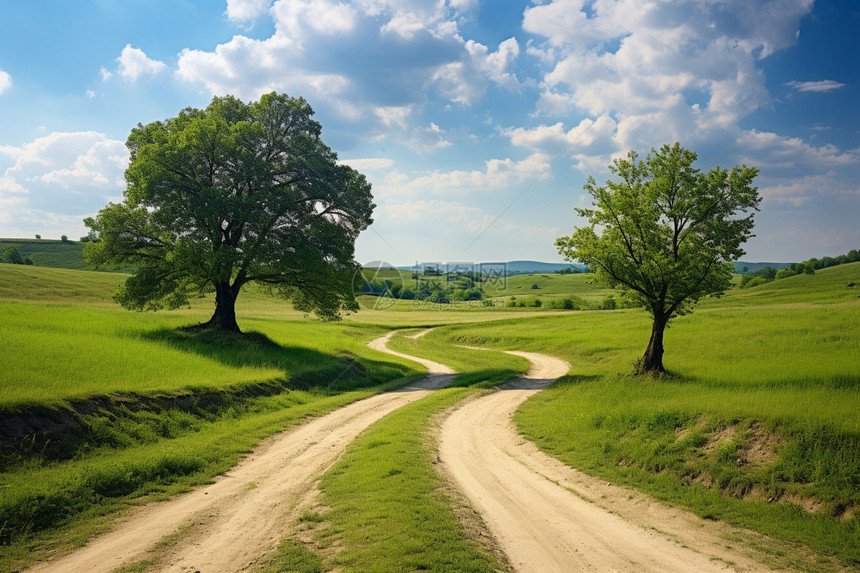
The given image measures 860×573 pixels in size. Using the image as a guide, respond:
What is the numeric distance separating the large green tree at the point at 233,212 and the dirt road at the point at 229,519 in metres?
17.4

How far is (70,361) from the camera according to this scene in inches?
672

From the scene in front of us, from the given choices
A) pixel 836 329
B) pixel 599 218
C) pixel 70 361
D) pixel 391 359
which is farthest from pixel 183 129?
pixel 836 329

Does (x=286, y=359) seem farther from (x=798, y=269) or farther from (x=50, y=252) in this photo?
(x=798, y=269)

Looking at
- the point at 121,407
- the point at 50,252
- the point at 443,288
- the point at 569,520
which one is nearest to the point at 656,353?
the point at 569,520

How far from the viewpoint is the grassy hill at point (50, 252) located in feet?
363

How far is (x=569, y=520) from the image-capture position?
30.1 feet

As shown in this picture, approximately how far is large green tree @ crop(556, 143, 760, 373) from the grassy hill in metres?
117

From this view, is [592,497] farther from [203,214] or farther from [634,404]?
[203,214]

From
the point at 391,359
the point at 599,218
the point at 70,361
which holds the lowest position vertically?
the point at 391,359

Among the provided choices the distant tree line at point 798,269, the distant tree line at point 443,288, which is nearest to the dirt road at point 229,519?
the distant tree line at point 443,288

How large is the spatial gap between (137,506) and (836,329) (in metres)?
34.9

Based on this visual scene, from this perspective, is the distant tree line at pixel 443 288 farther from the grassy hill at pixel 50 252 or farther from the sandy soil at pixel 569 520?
the sandy soil at pixel 569 520

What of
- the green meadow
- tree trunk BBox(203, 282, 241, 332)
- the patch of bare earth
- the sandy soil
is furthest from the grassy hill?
the patch of bare earth

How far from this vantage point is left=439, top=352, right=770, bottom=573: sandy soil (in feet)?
24.4
